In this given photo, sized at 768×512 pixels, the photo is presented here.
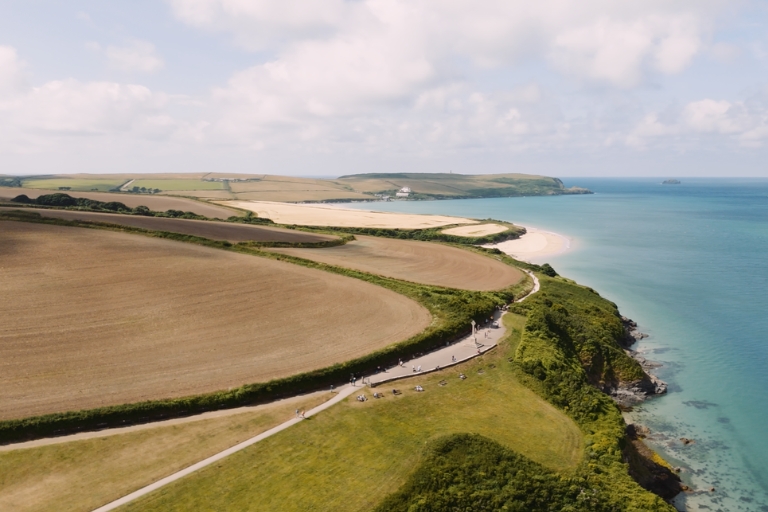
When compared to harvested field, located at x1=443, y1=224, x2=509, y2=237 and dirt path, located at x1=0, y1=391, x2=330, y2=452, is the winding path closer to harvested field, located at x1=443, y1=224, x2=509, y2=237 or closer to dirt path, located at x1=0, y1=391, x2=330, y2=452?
dirt path, located at x1=0, y1=391, x2=330, y2=452

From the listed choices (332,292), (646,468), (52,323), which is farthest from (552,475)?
(52,323)

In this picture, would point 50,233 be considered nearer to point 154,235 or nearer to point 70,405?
point 154,235

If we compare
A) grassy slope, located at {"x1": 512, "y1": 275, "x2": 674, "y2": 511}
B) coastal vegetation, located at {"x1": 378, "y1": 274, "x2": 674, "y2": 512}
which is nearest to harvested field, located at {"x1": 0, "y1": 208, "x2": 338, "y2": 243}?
grassy slope, located at {"x1": 512, "y1": 275, "x2": 674, "y2": 511}

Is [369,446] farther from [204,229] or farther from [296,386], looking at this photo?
[204,229]

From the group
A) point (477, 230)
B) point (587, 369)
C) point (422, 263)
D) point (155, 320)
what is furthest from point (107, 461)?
point (477, 230)

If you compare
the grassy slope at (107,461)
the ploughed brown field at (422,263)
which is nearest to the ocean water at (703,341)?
the ploughed brown field at (422,263)

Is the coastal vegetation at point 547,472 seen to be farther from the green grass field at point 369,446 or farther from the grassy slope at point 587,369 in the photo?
the green grass field at point 369,446
